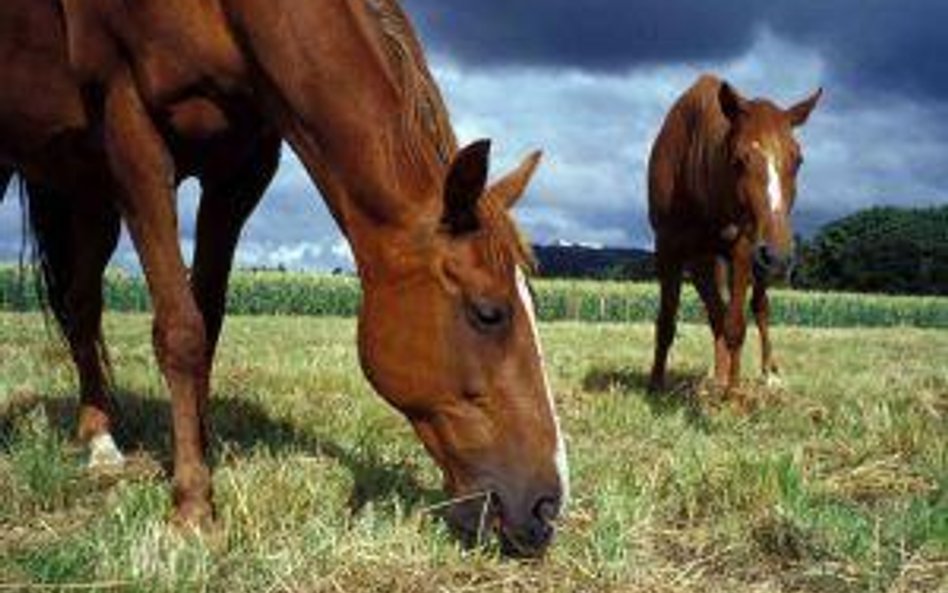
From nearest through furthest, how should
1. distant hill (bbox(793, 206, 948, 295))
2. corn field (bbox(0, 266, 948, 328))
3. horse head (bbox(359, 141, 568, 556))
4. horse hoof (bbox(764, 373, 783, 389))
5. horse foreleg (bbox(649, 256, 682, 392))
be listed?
horse head (bbox(359, 141, 568, 556)), horse hoof (bbox(764, 373, 783, 389)), horse foreleg (bbox(649, 256, 682, 392)), corn field (bbox(0, 266, 948, 328)), distant hill (bbox(793, 206, 948, 295))

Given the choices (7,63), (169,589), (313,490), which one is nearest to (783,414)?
(313,490)

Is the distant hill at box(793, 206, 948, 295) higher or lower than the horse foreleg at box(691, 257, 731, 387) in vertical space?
higher

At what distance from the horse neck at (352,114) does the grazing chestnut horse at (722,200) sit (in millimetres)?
4932

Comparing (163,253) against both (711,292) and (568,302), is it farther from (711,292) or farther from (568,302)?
(568,302)

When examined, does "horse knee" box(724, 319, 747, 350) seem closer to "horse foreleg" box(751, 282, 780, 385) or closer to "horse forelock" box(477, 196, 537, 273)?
"horse foreleg" box(751, 282, 780, 385)

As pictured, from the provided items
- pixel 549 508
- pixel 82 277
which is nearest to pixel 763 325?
pixel 82 277

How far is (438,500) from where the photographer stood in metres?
4.82

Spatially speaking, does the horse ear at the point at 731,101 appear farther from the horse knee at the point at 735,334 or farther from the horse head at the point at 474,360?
the horse head at the point at 474,360

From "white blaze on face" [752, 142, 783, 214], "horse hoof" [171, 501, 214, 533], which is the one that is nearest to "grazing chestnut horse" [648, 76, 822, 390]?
"white blaze on face" [752, 142, 783, 214]

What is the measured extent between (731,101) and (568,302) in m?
34.5

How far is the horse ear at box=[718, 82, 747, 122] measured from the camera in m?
9.55

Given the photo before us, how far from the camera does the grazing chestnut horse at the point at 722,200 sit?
29.7ft

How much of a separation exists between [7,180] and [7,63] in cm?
139

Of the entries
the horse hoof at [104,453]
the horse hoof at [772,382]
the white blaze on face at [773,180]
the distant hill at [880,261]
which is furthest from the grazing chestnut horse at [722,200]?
the distant hill at [880,261]
